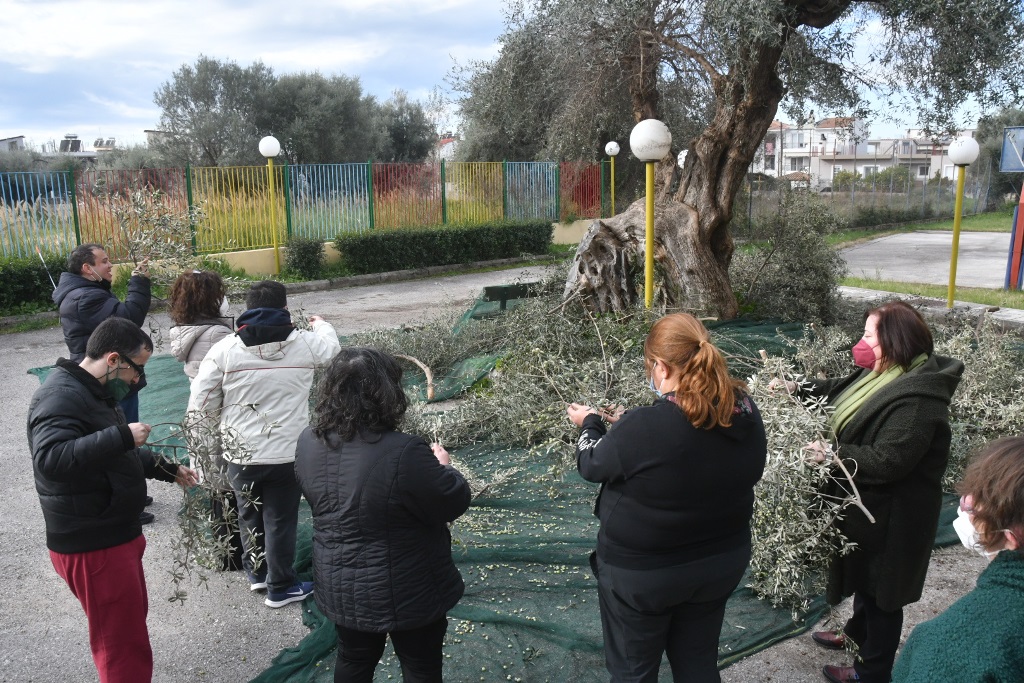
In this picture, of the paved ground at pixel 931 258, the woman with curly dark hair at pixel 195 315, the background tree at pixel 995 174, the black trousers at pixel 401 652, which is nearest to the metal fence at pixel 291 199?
the woman with curly dark hair at pixel 195 315

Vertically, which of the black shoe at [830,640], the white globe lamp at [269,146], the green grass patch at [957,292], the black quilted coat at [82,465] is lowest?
the black shoe at [830,640]

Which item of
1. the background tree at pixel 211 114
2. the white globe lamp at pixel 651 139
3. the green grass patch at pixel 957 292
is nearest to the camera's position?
the white globe lamp at pixel 651 139

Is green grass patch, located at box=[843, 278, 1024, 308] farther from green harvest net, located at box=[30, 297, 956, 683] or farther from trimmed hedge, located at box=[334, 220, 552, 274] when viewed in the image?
green harvest net, located at box=[30, 297, 956, 683]

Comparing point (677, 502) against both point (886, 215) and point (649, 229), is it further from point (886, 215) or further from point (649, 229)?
point (886, 215)

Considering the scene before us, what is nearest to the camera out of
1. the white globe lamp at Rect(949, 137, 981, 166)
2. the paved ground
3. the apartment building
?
the white globe lamp at Rect(949, 137, 981, 166)

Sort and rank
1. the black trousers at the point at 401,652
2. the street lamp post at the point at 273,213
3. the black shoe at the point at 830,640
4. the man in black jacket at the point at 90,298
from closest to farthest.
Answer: the black trousers at the point at 401,652 < the black shoe at the point at 830,640 < the man in black jacket at the point at 90,298 < the street lamp post at the point at 273,213

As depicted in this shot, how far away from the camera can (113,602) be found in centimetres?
309

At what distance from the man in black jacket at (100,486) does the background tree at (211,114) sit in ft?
81.0

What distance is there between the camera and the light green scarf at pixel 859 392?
10.6 feet

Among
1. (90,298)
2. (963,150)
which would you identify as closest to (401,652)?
(90,298)

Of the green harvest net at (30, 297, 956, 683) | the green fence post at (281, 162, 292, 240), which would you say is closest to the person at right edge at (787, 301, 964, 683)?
the green harvest net at (30, 297, 956, 683)

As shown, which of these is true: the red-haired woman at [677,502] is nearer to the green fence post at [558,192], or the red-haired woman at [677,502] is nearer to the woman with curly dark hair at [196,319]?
the woman with curly dark hair at [196,319]

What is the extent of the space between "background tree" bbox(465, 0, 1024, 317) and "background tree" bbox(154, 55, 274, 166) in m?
18.7

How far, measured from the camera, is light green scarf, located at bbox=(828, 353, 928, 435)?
3.24 m
